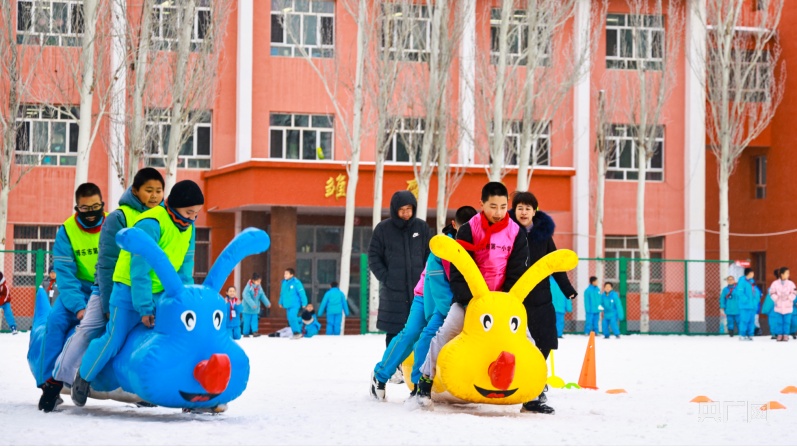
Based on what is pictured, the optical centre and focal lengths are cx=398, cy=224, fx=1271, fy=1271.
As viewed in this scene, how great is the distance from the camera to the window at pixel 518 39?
3069 cm

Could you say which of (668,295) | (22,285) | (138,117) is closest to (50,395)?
(138,117)

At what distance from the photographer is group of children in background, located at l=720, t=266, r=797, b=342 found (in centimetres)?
2648

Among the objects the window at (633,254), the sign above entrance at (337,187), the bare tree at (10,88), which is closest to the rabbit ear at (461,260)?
the bare tree at (10,88)

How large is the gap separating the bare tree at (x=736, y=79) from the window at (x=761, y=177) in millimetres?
1609

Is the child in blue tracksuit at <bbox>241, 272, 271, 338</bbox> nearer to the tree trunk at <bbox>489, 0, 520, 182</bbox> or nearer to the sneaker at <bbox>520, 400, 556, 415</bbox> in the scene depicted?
the tree trunk at <bbox>489, 0, 520, 182</bbox>

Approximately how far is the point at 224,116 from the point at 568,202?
916cm

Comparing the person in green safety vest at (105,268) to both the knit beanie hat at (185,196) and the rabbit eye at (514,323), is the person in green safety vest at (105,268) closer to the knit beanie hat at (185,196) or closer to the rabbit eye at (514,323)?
the knit beanie hat at (185,196)

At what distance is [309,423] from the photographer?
317 inches

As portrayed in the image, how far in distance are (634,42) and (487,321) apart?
2692 centimetres

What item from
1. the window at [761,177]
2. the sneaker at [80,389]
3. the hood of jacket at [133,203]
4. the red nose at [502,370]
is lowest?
the sneaker at [80,389]

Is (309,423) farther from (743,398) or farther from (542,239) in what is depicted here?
(743,398)

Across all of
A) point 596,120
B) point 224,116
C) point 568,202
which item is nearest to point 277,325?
point 224,116

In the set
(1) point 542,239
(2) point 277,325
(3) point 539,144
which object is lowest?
(2) point 277,325

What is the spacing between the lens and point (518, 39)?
32938 millimetres
